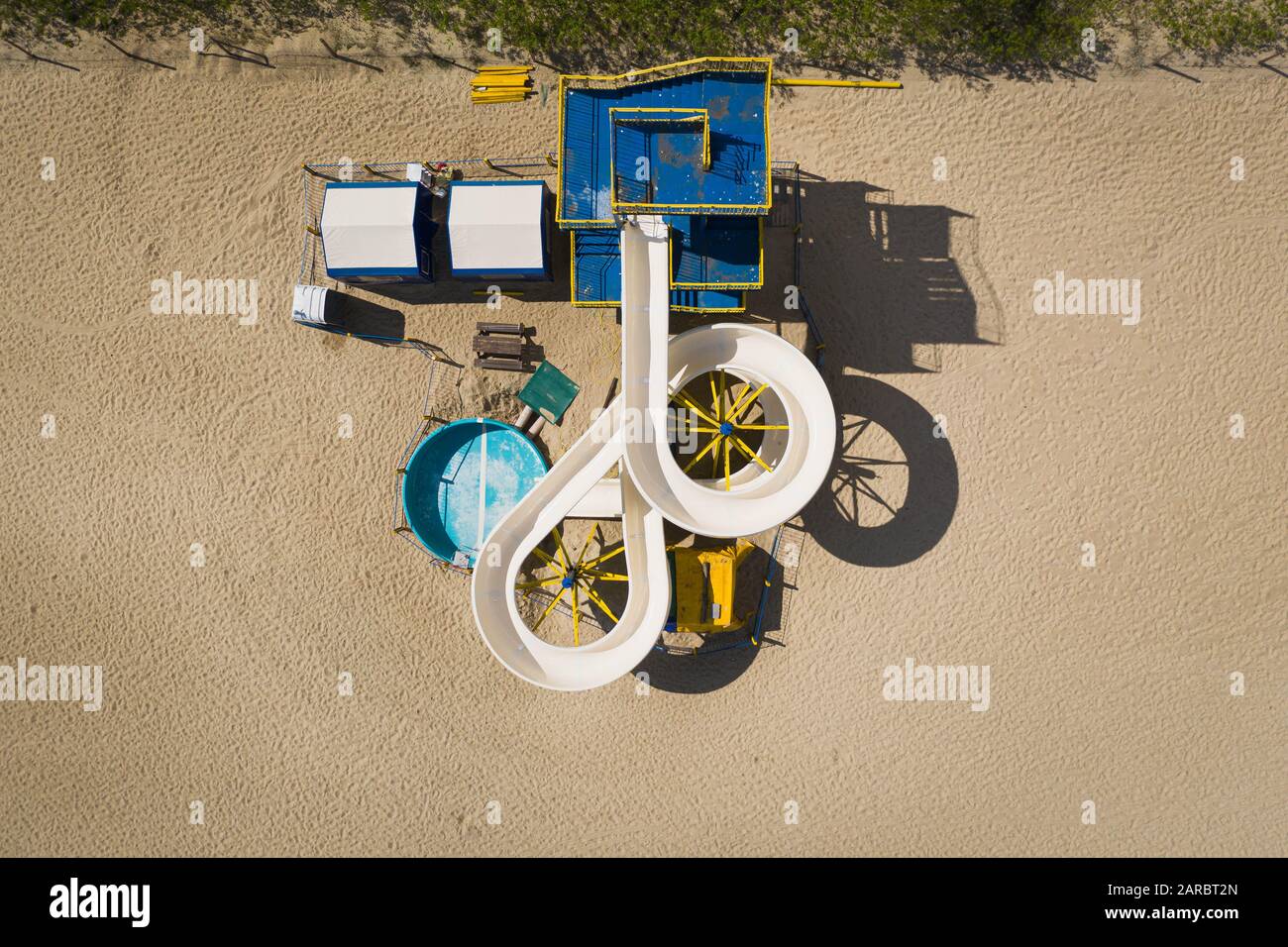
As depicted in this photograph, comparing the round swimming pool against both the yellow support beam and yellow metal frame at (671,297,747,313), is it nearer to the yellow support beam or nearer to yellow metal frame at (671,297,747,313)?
yellow metal frame at (671,297,747,313)

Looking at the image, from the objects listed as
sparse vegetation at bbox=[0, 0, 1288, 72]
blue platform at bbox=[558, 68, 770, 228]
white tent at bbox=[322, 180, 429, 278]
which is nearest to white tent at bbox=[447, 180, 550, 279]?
white tent at bbox=[322, 180, 429, 278]

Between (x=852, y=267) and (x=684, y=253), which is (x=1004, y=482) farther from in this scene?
(x=684, y=253)

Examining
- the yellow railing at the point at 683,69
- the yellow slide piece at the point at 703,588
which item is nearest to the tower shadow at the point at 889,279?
the yellow railing at the point at 683,69

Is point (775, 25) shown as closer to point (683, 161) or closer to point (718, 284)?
point (683, 161)

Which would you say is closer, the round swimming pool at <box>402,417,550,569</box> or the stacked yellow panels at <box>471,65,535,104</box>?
the stacked yellow panels at <box>471,65,535,104</box>

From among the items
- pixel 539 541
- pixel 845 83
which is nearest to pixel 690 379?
pixel 539 541

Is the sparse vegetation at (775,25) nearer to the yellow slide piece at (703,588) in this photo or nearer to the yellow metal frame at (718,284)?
the yellow metal frame at (718,284)

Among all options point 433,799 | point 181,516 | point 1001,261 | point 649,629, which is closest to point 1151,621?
point 1001,261

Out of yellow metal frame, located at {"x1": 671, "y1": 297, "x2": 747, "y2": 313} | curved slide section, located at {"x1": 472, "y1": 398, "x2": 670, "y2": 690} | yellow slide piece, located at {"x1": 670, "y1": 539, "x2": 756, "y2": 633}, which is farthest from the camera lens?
yellow slide piece, located at {"x1": 670, "y1": 539, "x2": 756, "y2": 633}
